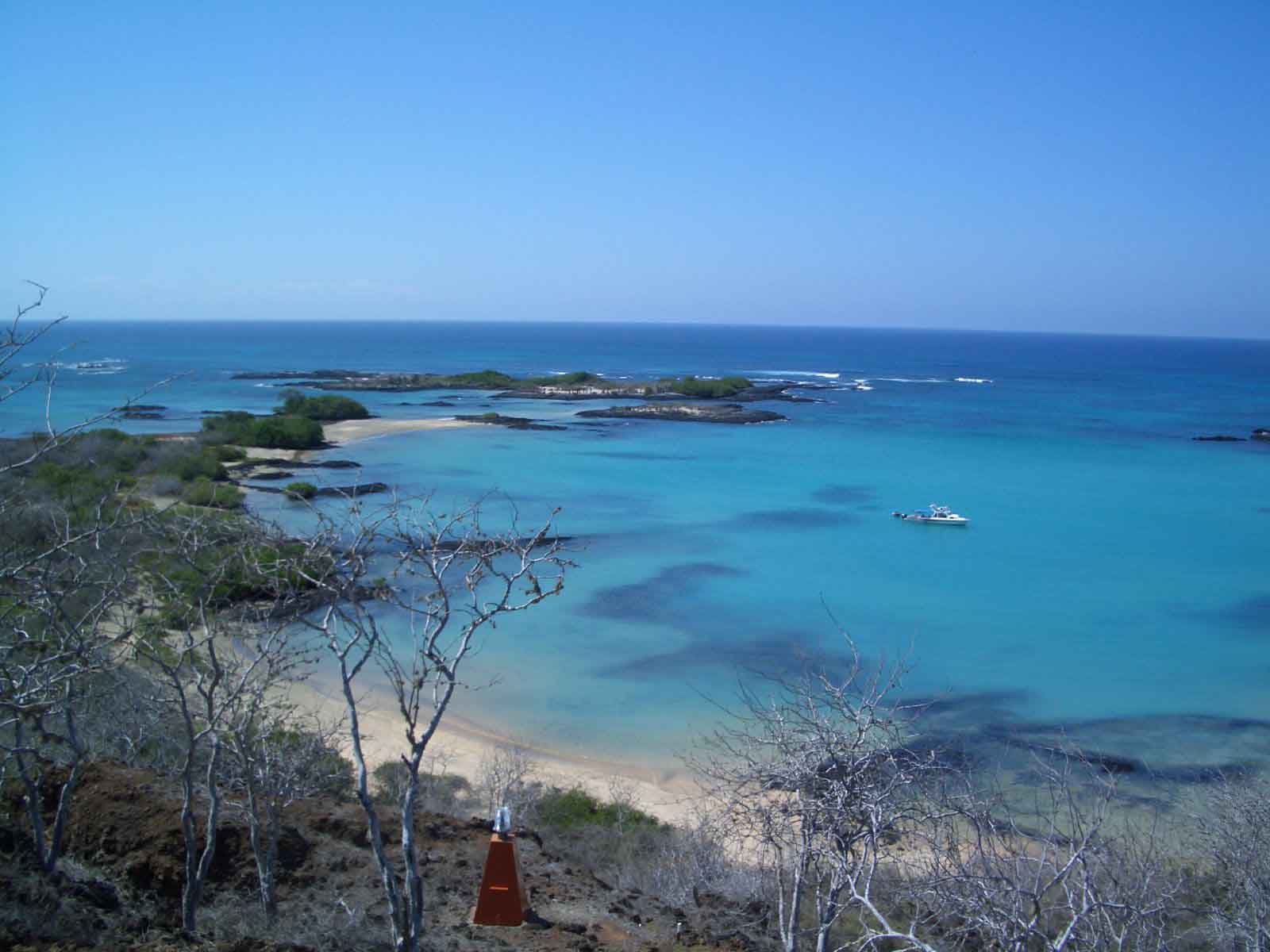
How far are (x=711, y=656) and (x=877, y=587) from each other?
738 cm

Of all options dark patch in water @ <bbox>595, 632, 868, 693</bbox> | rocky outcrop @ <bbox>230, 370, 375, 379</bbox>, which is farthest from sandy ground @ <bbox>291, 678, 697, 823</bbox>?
rocky outcrop @ <bbox>230, 370, 375, 379</bbox>

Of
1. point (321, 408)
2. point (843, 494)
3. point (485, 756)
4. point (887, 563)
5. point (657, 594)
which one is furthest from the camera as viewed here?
point (321, 408)

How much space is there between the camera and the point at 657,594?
23406 millimetres

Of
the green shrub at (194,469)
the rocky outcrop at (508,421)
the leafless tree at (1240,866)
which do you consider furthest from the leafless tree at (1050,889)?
the rocky outcrop at (508,421)

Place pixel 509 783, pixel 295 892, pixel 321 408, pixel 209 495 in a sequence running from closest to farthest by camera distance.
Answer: pixel 295 892
pixel 509 783
pixel 209 495
pixel 321 408

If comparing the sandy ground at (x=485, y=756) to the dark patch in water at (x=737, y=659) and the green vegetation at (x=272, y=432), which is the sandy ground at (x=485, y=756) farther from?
the green vegetation at (x=272, y=432)

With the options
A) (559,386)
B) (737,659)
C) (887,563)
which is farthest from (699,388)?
(737,659)

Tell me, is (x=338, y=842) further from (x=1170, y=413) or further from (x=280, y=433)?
(x=1170, y=413)

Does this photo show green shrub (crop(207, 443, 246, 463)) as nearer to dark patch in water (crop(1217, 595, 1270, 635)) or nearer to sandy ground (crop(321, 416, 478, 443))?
sandy ground (crop(321, 416, 478, 443))

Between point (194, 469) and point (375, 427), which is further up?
point (375, 427)

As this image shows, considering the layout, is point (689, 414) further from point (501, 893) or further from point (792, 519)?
point (501, 893)

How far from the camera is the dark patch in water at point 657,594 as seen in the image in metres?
21.9

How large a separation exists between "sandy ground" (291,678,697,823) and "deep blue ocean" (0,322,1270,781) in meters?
0.55

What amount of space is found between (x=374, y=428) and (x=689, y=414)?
62.1 feet
